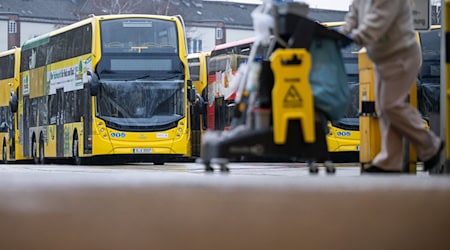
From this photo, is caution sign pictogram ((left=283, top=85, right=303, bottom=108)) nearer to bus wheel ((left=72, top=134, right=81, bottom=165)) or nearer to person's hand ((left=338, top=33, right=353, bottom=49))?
person's hand ((left=338, top=33, right=353, bottom=49))

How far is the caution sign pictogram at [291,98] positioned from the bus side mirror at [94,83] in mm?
22051

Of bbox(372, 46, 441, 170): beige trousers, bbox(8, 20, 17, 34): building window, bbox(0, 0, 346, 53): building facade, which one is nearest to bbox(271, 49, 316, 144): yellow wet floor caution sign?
bbox(372, 46, 441, 170): beige trousers

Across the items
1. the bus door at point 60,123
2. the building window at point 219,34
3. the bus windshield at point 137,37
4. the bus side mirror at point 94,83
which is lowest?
the bus door at point 60,123

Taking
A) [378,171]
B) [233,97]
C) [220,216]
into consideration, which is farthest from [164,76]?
[220,216]

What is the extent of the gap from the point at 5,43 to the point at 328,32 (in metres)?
81.9

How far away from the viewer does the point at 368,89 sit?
12.2m

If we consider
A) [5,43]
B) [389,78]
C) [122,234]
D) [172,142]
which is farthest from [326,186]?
[5,43]

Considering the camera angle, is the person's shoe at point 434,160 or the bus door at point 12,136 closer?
the person's shoe at point 434,160

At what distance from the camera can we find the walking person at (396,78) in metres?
9.64

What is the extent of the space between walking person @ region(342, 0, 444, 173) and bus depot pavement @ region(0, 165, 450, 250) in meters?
4.93

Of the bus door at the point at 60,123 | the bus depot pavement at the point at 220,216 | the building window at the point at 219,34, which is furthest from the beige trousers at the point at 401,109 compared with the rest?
the building window at the point at 219,34

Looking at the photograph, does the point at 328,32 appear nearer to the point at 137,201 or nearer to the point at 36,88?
the point at 137,201

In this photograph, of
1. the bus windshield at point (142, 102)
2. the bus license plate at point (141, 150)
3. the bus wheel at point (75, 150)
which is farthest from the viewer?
the bus wheel at point (75, 150)

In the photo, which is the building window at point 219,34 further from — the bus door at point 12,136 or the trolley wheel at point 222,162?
the trolley wheel at point 222,162
